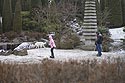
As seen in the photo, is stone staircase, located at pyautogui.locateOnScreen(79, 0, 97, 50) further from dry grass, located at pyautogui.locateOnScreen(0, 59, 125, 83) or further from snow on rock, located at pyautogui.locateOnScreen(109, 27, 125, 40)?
dry grass, located at pyautogui.locateOnScreen(0, 59, 125, 83)

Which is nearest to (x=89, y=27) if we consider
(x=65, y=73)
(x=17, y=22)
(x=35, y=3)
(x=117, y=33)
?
(x=117, y=33)

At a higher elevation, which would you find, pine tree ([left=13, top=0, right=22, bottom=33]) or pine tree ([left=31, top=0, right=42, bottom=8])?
pine tree ([left=31, top=0, right=42, bottom=8])

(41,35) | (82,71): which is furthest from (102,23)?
(82,71)

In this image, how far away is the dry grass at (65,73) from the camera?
277 inches

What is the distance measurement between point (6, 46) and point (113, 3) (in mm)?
15646

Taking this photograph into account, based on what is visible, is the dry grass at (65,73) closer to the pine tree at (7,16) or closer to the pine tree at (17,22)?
the pine tree at (17,22)

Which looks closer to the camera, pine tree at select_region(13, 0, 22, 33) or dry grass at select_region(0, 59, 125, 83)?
dry grass at select_region(0, 59, 125, 83)

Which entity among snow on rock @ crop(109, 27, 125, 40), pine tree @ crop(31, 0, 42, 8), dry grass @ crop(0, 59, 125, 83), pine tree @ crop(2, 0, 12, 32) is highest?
pine tree @ crop(31, 0, 42, 8)

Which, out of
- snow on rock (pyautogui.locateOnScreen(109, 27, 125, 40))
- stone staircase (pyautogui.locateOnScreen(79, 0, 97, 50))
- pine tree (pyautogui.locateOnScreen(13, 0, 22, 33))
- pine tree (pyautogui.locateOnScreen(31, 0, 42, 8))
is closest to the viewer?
stone staircase (pyautogui.locateOnScreen(79, 0, 97, 50))

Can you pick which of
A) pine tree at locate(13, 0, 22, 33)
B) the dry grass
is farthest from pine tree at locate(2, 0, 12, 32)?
the dry grass

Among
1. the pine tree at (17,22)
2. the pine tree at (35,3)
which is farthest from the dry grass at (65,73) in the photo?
the pine tree at (35,3)

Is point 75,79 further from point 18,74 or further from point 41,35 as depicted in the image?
point 41,35

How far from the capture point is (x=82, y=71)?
7750 mm

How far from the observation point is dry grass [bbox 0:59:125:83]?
702 cm
